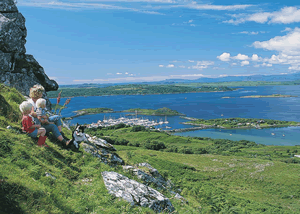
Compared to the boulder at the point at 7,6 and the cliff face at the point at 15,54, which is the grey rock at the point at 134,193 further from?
the boulder at the point at 7,6

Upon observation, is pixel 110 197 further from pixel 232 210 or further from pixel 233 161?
pixel 233 161

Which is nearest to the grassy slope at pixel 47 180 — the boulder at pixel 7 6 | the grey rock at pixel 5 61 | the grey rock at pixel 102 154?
the grey rock at pixel 102 154

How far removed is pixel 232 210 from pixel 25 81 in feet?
68.9

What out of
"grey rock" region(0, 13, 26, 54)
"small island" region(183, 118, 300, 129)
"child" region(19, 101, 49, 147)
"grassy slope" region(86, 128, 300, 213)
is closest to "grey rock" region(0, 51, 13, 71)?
"grey rock" region(0, 13, 26, 54)

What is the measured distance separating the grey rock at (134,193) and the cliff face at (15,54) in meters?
13.2

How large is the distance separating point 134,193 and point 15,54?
17.6m

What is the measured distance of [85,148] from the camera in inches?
417

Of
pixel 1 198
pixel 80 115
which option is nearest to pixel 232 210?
pixel 1 198

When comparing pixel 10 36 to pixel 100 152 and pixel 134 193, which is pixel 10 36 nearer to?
pixel 100 152

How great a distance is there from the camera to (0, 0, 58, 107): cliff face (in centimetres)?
1683

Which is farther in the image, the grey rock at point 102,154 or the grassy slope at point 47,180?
the grey rock at point 102,154

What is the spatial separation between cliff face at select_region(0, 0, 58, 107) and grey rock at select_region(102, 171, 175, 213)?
1325 cm

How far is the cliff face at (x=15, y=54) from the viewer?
16828 mm

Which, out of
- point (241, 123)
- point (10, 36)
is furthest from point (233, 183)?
point (241, 123)
